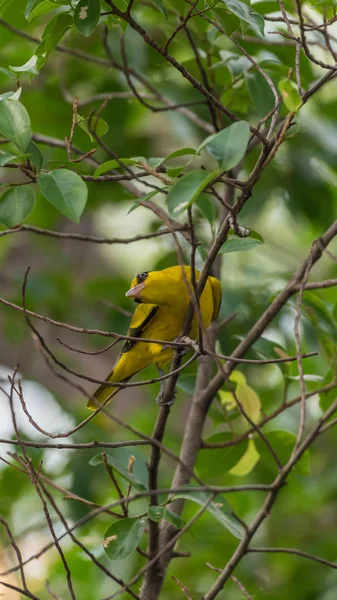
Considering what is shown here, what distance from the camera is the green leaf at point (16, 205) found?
1.37 metres

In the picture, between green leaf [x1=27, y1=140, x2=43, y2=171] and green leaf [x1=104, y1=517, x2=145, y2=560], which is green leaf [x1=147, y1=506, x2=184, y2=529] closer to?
green leaf [x1=104, y1=517, x2=145, y2=560]

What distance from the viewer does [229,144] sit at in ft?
3.95

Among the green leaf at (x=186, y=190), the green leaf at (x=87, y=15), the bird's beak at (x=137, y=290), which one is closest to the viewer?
the green leaf at (x=186, y=190)

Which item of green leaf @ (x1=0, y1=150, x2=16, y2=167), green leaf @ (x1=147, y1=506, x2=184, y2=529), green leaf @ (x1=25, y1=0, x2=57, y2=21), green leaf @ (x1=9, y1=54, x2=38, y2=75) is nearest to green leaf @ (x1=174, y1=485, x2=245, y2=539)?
green leaf @ (x1=147, y1=506, x2=184, y2=529)

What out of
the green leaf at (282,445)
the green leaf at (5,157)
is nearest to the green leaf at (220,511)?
the green leaf at (282,445)

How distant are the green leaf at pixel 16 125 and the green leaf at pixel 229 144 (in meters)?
0.32

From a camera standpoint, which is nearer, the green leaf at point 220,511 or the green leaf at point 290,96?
the green leaf at point 290,96

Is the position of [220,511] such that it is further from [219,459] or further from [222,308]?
[222,308]

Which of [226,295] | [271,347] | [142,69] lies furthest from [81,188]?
[142,69]

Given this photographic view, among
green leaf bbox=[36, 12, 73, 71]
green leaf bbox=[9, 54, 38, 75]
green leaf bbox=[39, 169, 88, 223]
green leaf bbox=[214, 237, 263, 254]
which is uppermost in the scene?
green leaf bbox=[36, 12, 73, 71]

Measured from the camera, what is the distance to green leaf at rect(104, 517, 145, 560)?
5.23 ft

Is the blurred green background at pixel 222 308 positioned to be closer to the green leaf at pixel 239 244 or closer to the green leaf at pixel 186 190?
the green leaf at pixel 239 244

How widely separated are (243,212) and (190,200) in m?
1.78

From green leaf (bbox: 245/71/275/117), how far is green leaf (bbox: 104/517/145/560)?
1.26 m
